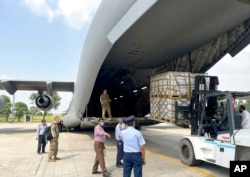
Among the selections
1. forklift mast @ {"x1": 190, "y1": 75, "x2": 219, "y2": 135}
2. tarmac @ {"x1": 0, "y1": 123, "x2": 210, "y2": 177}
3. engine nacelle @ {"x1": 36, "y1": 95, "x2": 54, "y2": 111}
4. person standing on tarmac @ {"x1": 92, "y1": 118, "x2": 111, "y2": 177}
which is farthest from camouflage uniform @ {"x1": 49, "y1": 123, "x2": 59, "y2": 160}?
engine nacelle @ {"x1": 36, "y1": 95, "x2": 54, "y2": 111}

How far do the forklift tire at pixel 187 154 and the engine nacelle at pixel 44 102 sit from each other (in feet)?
46.4

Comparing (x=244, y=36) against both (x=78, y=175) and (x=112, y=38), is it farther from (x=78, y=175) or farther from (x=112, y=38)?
(x=78, y=175)

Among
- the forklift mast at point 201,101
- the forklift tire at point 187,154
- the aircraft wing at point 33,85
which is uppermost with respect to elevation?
the aircraft wing at point 33,85

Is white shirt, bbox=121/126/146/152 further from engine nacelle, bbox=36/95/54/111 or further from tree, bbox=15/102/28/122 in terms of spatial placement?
tree, bbox=15/102/28/122

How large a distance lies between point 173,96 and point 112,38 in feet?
8.61

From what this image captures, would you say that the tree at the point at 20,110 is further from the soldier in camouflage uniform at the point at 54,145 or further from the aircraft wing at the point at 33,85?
the soldier in camouflage uniform at the point at 54,145

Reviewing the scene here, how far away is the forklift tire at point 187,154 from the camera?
775 cm

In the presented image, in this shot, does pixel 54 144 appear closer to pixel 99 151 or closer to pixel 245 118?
pixel 99 151

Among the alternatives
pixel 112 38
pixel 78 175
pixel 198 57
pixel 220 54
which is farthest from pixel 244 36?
pixel 78 175

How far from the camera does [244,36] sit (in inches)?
344

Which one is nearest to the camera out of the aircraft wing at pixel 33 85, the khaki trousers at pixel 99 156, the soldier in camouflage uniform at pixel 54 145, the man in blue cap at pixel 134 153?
the man in blue cap at pixel 134 153

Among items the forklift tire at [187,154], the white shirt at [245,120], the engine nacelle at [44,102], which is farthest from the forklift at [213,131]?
the engine nacelle at [44,102]

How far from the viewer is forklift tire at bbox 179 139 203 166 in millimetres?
7750

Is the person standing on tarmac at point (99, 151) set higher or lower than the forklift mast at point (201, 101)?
lower
